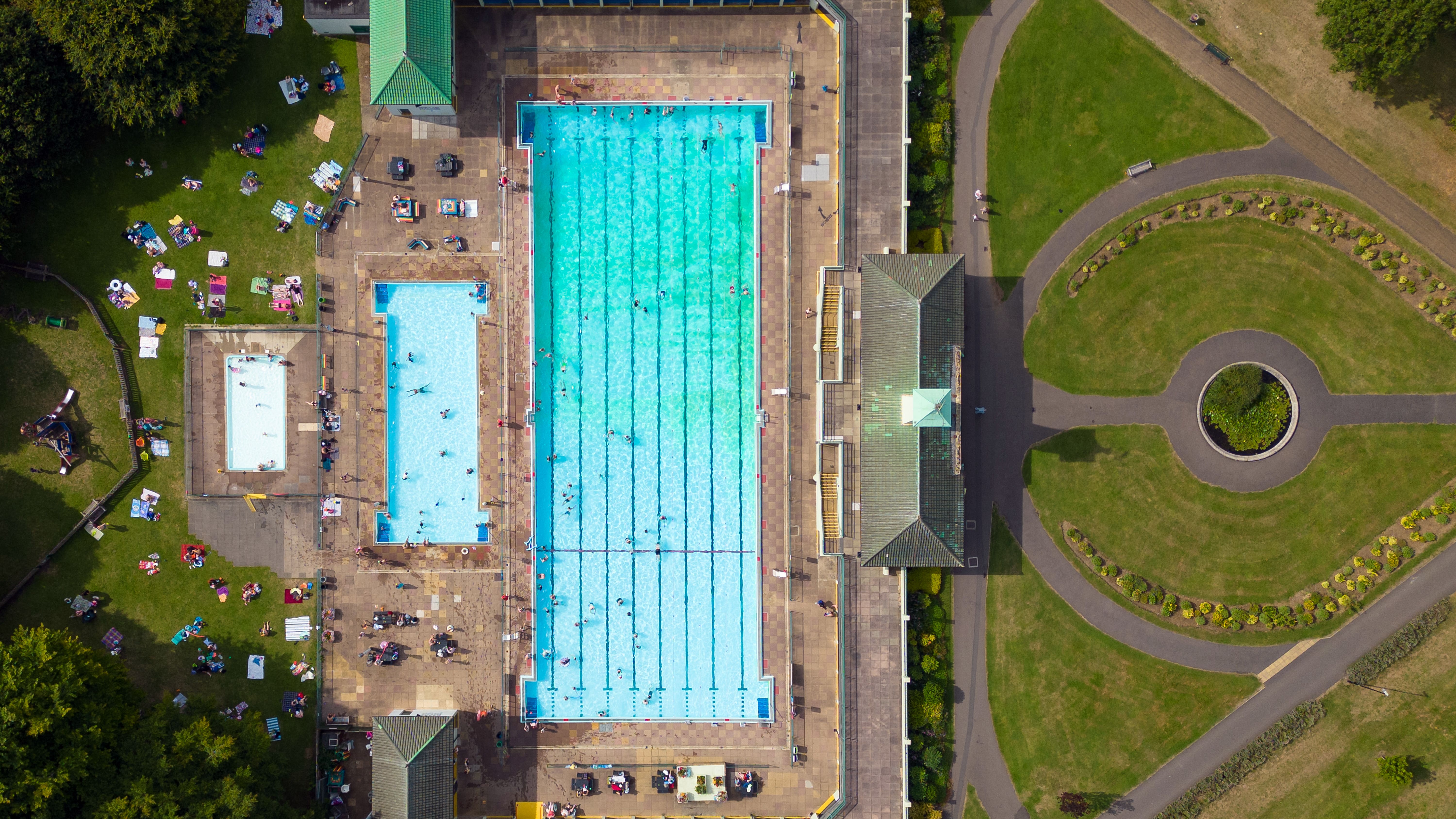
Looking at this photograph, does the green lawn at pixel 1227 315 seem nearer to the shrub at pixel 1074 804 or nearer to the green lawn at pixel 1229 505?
the green lawn at pixel 1229 505

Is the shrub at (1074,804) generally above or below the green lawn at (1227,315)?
below

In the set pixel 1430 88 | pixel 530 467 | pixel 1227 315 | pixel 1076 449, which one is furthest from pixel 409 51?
pixel 1430 88

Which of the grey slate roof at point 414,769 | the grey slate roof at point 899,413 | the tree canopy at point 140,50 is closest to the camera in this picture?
the tree canopy at point 140,50

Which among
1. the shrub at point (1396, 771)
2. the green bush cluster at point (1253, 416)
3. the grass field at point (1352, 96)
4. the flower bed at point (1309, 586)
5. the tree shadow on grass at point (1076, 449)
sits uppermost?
the grass field at point (1352, 96)

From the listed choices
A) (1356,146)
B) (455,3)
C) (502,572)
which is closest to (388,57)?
(455,3)

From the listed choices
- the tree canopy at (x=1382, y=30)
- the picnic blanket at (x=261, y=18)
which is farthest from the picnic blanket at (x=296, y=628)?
the tree canopy at (x=1382, y=30)

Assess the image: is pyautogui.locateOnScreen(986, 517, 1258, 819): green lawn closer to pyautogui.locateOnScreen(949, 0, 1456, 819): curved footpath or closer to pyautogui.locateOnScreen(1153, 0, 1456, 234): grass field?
pyautogui.locateOnScreen(949, 0, 1456, 819): curved footpath

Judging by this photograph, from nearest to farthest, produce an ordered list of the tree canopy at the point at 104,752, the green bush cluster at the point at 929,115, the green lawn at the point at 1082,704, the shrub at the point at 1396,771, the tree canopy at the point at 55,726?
the tree canopy at the point at 55,726
the tree canopy at the point at 104,752
the shrub at the point at 1396,771
the green bush cluster at the point at 929,115
the green lawn at the point at 1082,704
